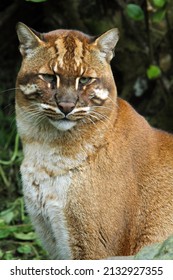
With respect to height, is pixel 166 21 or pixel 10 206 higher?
pixel 166 21

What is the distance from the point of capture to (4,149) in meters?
10.8

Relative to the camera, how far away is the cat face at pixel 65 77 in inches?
265

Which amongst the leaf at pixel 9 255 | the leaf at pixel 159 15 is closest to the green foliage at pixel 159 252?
the leaf at pixel 9 255

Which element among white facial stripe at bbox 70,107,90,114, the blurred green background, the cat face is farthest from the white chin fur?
the blurred green background

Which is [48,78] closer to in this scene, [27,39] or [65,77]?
[65,77]

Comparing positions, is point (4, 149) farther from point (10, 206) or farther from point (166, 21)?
point (166, 21)

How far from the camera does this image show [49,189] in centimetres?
704

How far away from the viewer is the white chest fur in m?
6.99

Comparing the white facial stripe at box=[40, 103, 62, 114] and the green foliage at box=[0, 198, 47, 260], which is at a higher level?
the white facial stripe at box=[40, 103, 62, 114]

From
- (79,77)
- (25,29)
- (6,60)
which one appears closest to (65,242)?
(79,77)

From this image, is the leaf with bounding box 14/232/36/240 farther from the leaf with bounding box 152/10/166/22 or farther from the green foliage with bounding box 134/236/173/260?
the green foliage with bounding box 134/236/173/260

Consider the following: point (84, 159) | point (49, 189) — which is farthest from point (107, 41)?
point (49, 189)

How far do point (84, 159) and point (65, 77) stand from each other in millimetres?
751
